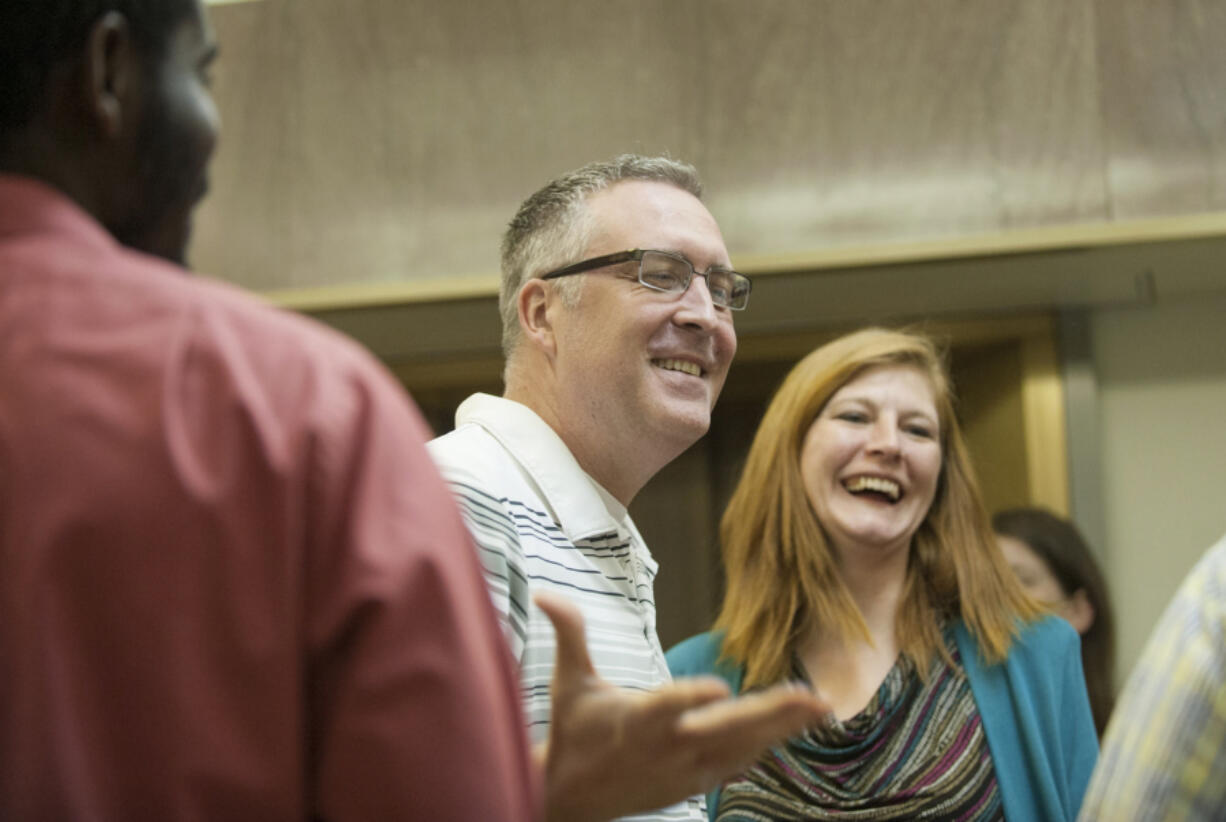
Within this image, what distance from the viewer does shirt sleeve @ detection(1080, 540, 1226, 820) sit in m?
0.85

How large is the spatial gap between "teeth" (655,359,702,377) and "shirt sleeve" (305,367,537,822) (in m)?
1.11

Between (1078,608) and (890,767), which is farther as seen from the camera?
(1078,608)

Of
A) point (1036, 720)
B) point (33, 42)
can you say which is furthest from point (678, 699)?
point (1036, 720)

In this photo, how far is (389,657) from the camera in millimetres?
567

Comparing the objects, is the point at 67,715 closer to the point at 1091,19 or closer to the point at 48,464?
the point at 48,464

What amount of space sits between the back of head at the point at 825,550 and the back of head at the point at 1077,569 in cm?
73

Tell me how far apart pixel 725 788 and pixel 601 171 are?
0.87 meters

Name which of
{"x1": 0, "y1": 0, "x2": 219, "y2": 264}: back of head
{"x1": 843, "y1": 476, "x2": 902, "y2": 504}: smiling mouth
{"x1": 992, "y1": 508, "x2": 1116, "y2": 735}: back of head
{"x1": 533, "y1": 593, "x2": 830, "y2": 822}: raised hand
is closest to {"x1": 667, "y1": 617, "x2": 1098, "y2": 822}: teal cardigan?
{"x1": 843, "y1": 476, "x2": 902, "y2": 504}: smiling mouth

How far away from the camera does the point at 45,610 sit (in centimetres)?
54

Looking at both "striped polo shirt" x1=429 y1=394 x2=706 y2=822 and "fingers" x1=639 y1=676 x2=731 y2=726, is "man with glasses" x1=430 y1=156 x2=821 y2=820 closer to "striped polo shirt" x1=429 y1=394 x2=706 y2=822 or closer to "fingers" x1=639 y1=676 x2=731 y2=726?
"striped polo shirt" x1=429 y1=394 x2=706 y2=822

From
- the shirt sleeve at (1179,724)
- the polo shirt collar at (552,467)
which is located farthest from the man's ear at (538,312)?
the shirt sleeve at (1179,724)

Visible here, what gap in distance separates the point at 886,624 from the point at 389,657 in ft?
5.26

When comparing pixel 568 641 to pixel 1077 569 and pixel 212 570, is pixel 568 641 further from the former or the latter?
pixel 1077 569

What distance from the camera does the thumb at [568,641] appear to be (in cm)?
74
